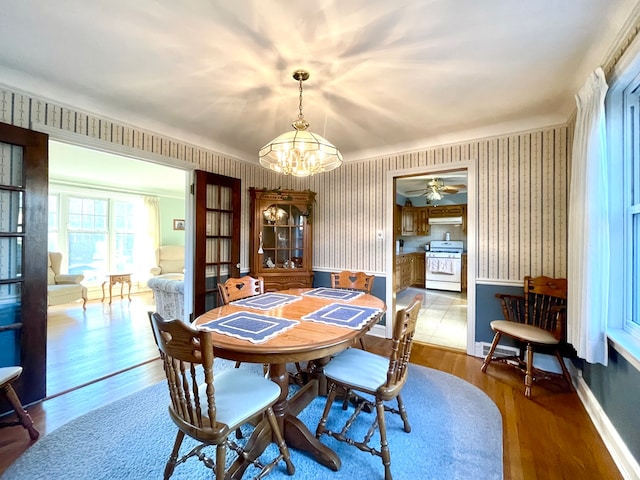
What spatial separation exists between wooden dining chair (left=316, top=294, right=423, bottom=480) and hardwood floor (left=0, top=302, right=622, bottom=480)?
16.5 inches

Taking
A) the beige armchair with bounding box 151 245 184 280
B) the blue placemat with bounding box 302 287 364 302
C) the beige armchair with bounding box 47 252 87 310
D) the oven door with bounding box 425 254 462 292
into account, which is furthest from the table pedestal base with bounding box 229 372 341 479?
the oven door with bounding box 425 254 462 292

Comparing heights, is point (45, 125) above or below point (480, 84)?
below

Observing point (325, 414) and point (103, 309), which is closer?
point (325, 414)

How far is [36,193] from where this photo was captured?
2027mm

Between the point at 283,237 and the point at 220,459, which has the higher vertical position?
the point at 283,237

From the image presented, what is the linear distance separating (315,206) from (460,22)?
2804 mm

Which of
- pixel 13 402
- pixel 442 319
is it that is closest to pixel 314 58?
pixel 13 402

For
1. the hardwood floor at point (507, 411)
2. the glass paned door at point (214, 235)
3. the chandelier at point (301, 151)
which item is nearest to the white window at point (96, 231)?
the hardwood floor at point (507, 411)

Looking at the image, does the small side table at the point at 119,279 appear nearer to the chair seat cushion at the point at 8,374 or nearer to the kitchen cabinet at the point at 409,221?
the chair seat cushion at the point at 8,374

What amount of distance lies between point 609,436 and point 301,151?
264 centimetres

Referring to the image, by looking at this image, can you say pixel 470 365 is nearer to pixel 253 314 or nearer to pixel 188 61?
pixel 253 314

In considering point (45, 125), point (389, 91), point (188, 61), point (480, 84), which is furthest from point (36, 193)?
point (480, 84)

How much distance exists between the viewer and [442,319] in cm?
427

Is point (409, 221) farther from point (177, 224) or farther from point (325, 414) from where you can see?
point (325, 414)
